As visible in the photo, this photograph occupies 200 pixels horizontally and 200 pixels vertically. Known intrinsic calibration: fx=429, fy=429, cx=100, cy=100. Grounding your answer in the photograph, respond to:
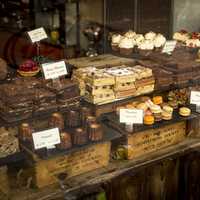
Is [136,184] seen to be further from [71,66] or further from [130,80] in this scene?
[71,66]

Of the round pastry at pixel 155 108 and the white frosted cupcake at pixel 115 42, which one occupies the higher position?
the white frosted cupcake at pixel 115 42

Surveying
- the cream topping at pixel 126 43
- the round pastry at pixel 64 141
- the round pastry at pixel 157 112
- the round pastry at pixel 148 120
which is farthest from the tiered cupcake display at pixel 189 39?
the round pastry at pixel 64 141

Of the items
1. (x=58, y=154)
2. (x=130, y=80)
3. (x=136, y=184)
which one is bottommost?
(x=136, y=184)

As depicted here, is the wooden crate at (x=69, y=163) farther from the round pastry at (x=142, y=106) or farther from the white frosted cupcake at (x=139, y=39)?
the white frosted cupcake at (x=139, y=39)

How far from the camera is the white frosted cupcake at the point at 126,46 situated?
3.82m

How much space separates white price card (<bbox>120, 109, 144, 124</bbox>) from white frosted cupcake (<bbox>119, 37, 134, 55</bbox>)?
0.92 meters

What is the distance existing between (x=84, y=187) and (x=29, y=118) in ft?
1.90

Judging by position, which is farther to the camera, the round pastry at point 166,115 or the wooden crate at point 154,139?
the round pastry at point 166,115

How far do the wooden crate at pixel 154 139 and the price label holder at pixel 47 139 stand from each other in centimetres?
58

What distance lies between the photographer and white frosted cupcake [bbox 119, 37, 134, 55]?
3816 millimetres

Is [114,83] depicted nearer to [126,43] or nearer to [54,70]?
[54,70]

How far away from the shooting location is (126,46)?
3814mm

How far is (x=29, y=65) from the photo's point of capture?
3289mm

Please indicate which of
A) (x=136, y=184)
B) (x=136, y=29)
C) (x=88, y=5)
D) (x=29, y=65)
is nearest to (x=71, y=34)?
(x=88, y=5)
